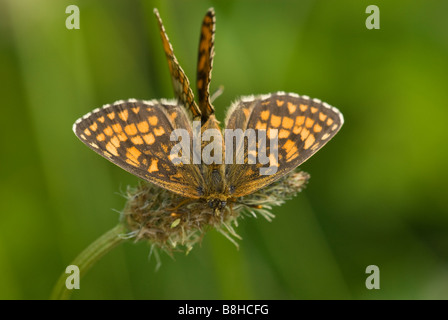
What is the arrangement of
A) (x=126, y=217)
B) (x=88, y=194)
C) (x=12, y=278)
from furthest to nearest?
(x=88, y=194), (x=12, y=278), (x=126, y=217)

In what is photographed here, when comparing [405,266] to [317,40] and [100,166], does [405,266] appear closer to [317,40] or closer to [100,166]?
[317,40]

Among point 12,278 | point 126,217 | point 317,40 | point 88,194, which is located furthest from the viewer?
point 317,40

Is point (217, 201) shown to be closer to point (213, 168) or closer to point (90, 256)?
point (213, 168)

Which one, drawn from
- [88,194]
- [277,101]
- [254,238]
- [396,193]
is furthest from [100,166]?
[396,193]

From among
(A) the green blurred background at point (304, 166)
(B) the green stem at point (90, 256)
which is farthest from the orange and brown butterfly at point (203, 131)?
(A) the green blurred background at point (304, 166)

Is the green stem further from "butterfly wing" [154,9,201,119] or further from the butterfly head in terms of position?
"butterfly wing" [154,9,201,119]

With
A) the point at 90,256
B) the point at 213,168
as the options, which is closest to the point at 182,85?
the point at 213,168
